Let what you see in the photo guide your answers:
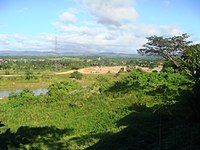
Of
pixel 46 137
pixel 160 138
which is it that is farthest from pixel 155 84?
pixel 160 138

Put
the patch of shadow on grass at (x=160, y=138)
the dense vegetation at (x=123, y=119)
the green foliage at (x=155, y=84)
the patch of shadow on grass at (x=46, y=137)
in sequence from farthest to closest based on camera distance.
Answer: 1. the green foliage at (x=155, y=84)
2. the patch of shadow on grass at (x=46, y=137)
3. the dense vegetation at (x=123, y=119)
4. the patch of shadow on grass at (x=160, y=138)

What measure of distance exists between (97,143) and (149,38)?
82.7ft

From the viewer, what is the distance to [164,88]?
14.5 m

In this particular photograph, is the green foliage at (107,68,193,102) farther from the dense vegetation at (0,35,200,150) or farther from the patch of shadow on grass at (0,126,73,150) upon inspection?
the patch of shadow on grass at (0,126,73,150)

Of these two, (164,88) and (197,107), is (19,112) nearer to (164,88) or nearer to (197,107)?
(164,88)

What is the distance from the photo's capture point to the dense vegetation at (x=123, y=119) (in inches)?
240

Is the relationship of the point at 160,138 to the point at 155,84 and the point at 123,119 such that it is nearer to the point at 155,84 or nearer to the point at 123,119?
the point at 123,119

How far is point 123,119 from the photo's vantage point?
1072 centimetres

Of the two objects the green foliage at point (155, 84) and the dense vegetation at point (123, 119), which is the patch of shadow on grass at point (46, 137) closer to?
the dense vegetation at point (123, 119)

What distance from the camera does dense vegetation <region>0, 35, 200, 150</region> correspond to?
6105 millimetres

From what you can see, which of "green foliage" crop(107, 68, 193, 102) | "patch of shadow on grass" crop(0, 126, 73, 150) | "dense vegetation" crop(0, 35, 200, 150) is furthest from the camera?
"green foliage" crop(107, 68, 193, 102)

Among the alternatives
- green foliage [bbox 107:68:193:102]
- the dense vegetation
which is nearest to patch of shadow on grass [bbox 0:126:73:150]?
the dense vegetation

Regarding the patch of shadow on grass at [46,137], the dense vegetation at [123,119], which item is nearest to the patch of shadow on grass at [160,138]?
the dense vegetation at [123,119]

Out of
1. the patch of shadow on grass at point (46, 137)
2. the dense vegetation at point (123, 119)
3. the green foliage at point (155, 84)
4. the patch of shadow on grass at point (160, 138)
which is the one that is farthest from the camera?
the green foliage at point (155, 84)
